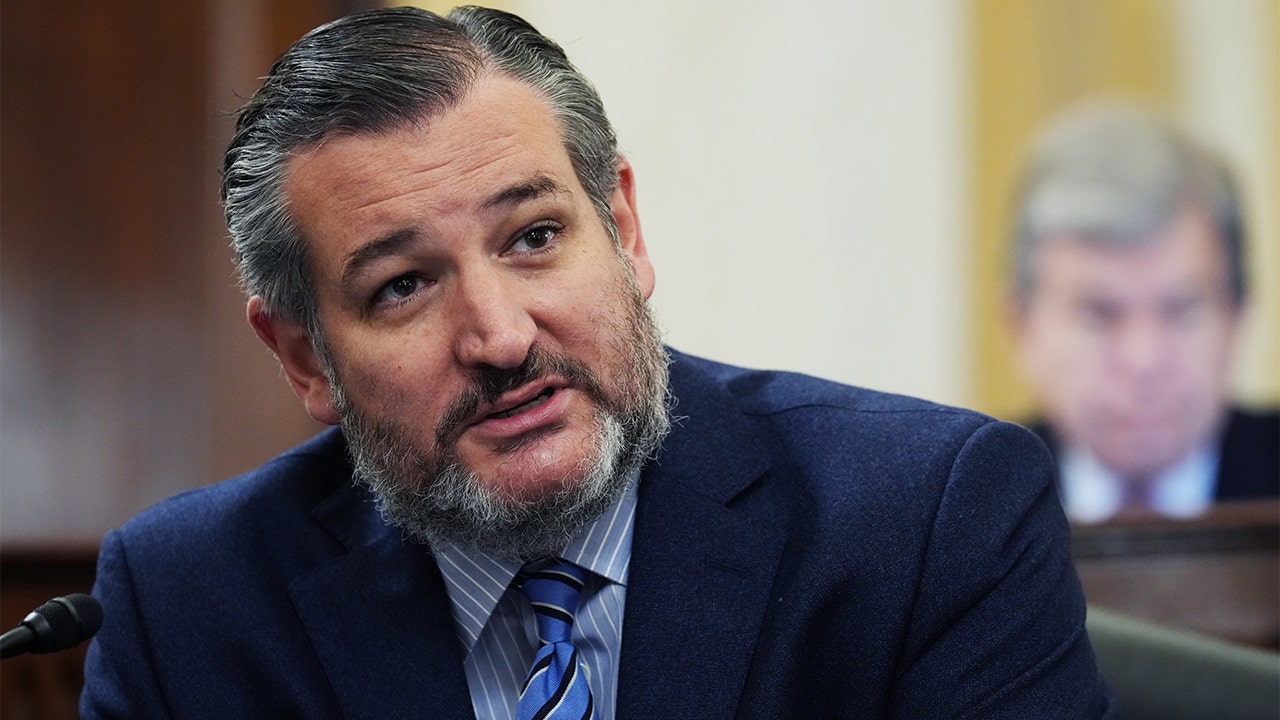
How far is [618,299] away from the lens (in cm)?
187

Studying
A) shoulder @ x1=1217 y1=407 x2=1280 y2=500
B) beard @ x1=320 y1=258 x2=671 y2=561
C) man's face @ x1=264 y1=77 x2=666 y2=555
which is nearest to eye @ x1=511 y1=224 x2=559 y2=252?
man's face @ x1=264 y1=77 x2=666 y2=555

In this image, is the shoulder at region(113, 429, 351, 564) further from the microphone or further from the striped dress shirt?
the microphone

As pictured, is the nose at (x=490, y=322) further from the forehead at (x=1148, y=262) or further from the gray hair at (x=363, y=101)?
the forehead at (x=1148, y=262)

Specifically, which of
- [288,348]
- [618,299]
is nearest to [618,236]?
[618,299]

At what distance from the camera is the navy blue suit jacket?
176 centimetres

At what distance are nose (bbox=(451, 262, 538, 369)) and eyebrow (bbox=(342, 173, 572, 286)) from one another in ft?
0.28

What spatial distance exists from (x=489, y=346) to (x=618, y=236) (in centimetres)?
36

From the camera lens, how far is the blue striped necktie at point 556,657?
1792mm

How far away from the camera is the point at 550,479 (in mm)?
1780

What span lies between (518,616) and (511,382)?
0.41 meters

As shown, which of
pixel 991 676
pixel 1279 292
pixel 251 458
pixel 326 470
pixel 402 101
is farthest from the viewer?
pixel 1279 292

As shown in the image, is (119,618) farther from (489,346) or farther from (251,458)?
(251,458)

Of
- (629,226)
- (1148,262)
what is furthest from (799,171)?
(629,226)

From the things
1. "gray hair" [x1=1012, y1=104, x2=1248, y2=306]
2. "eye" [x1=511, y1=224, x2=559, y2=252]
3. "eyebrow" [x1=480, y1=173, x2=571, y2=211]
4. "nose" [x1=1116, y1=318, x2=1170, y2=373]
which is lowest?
"nose" [x1=1116, y1=318, x2=1170, y2=373]
